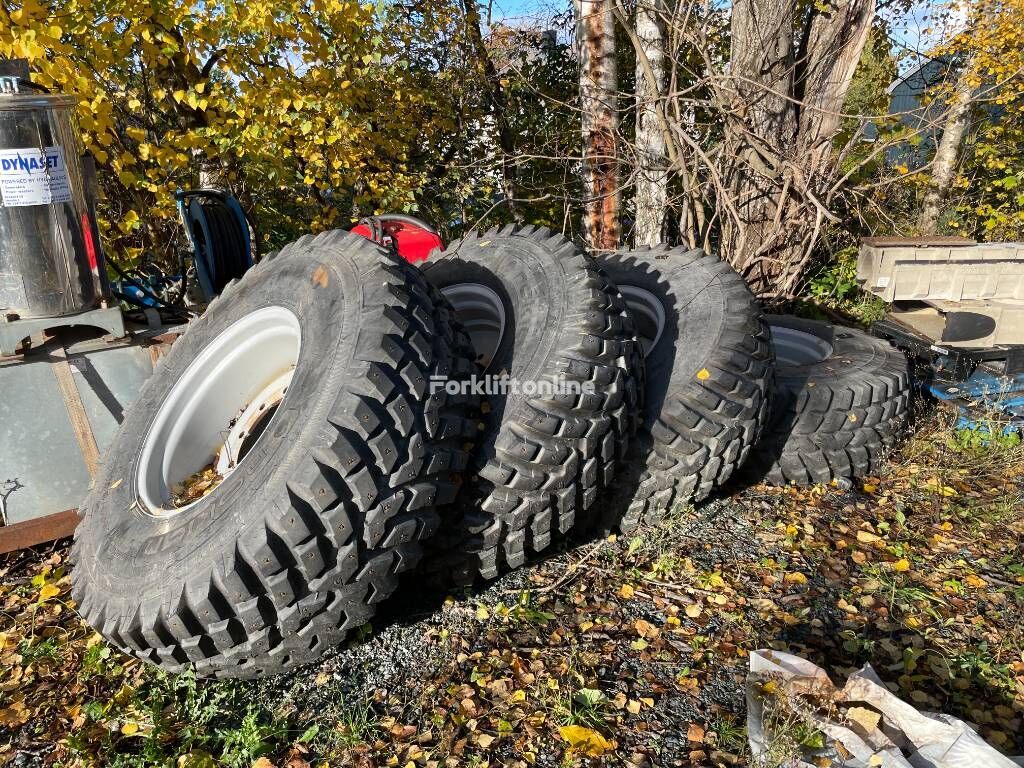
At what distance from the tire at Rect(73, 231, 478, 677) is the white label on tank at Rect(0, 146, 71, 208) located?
1631 mm

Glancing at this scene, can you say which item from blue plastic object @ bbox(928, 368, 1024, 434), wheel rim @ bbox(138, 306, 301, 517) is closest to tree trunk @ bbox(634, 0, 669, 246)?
blue plastic object @ bbox(928, 368, 1024, 434)

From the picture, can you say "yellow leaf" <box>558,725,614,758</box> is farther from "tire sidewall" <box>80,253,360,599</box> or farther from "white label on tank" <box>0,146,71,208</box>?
"white label on tank" <box>0,146,71,208</box>

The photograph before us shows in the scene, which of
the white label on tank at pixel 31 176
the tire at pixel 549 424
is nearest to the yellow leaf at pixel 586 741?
the tire at pixel 549 424

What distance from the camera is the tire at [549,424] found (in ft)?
8.87

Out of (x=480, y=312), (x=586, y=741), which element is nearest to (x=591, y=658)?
(x=586, y=741)

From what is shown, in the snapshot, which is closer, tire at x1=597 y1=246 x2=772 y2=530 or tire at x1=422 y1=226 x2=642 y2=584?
tire at x1=422 y1=226 x2=642 y2=584

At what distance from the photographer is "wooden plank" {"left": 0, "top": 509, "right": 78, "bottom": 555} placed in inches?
130

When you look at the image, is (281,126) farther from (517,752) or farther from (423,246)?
(517,752)

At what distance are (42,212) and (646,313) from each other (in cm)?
330

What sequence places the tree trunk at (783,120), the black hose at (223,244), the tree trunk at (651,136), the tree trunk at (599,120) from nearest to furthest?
the black hose at (223,244)
the tree trunk at (599,120)
the tree trunk at (783,120)
the tree trunk at (651,136)

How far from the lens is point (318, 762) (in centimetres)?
219

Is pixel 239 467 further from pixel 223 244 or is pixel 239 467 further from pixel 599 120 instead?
pixel 599 120

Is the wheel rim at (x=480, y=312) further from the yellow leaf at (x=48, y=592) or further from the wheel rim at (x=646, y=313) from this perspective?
the yellow leaf at (x=48, y=592)

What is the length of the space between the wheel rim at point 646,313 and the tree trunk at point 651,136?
2.28 m
